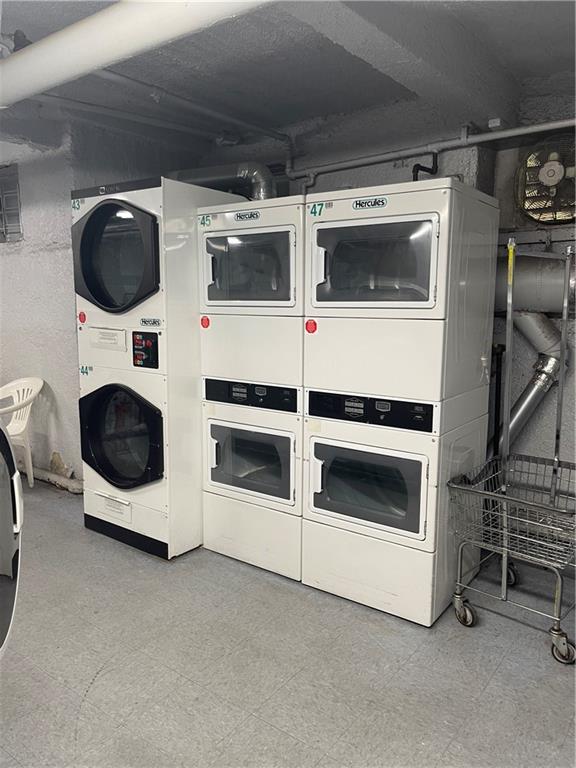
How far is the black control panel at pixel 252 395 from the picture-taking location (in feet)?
9.73

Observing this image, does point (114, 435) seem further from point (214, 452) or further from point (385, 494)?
point (385, 494)

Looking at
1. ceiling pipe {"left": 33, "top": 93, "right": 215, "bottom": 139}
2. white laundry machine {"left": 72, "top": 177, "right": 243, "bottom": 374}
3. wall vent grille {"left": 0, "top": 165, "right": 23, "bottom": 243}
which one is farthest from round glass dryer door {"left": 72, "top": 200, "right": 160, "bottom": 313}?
wall vent grille {"left": 0, "top": 165, "right": 23, "bottom": 243}

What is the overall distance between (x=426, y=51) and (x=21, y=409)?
3774 millimetres

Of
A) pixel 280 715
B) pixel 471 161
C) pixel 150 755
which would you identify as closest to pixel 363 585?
pixel 280 715

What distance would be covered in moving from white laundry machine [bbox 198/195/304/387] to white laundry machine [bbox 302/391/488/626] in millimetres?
354

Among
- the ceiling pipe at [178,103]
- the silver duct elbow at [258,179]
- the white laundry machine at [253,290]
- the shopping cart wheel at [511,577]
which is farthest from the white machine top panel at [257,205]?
the shopping cart wheel at [511,577]

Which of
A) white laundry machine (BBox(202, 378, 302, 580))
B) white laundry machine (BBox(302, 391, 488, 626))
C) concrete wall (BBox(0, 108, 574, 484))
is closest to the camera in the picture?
white laundry machine (BBox(302, 391, 488, 626))


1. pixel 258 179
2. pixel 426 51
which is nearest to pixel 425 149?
pixel 426 51

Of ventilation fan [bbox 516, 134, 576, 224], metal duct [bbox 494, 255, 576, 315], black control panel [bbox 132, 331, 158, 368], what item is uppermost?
ventilation fan [bbox 516, 134, 576, 224]

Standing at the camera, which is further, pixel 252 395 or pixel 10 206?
pixel 10 206

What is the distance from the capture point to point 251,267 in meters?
3.14

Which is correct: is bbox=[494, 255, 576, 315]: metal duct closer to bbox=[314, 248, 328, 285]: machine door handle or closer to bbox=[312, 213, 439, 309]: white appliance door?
bbox=[312, 213, 439, 309]: white appliance door

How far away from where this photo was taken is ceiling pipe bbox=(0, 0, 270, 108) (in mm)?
2029

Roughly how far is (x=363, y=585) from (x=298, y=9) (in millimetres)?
2541
